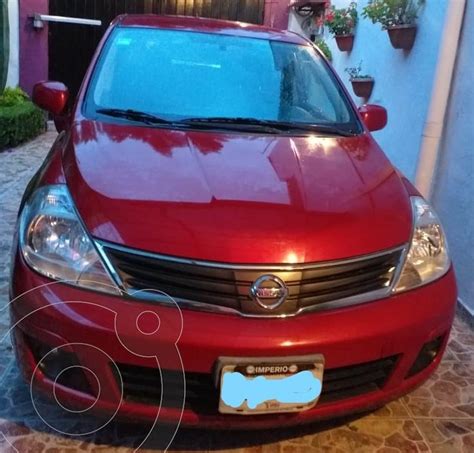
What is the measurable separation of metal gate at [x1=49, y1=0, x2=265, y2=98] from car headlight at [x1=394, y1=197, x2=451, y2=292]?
279 inches

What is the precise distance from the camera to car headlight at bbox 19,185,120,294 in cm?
179

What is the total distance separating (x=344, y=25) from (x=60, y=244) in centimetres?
550

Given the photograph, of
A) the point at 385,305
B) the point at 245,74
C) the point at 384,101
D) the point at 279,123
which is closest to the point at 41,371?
the point at 385,305

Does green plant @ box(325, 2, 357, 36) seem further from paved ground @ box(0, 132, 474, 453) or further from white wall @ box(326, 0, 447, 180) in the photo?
paved ground @ box(0, 132, 474, 453)

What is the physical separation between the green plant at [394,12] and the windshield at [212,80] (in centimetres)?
179

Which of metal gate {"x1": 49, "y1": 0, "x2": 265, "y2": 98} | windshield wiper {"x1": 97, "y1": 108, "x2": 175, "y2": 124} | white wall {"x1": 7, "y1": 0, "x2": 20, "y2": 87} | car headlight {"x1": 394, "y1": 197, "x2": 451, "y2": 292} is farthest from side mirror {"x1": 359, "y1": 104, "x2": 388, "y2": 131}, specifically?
metal gate {"x1": 49, "y1": 0, "x2": 265, "y2": 98}

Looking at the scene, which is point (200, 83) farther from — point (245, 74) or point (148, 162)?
point (148, 162)

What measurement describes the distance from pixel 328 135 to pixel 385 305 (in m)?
0.98

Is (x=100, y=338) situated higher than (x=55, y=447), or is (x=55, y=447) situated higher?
(x=100, y=338)

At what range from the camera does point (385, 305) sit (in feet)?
6.14

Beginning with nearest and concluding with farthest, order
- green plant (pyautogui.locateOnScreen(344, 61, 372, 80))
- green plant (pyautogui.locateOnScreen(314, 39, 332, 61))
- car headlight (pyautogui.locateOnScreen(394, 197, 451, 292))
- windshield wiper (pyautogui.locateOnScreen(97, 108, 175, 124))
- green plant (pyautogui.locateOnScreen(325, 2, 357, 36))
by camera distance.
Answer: car headlight (pyautogui.locateOnScreen(394, 197, 451, 292)) < windshield wiper (pyautogui.locateOnScreen(97, 108, 175, 124)) < green plant (pyautogui.locateOnScreen(344, 61, 372, 80)) < green plant (pyautogui.locateOnScreen(325, 2, 357, 36)) < green plant (pyautogui.locateOnScreen(314, 39, 332, 61))

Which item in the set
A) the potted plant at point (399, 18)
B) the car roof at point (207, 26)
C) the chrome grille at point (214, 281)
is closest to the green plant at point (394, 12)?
the potted plant at point (399, 18)

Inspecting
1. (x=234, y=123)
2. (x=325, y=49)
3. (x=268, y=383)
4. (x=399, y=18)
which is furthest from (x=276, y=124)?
(x=325, y=49)

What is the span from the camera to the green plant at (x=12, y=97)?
22.6 ft
